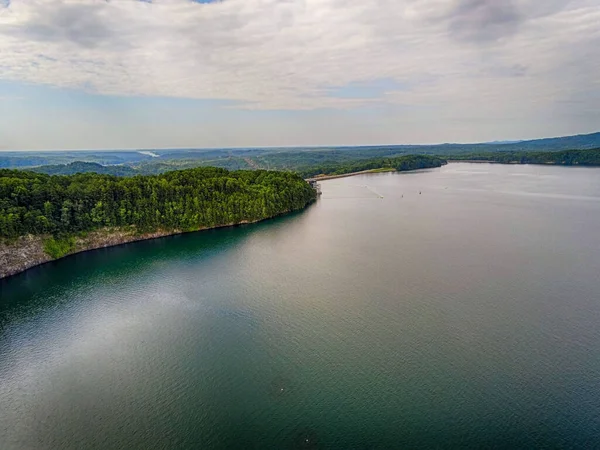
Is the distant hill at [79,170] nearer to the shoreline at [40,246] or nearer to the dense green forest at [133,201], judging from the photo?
the dense green forest at [133,201]

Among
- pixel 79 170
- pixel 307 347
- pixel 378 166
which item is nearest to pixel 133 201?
pixel 307 347

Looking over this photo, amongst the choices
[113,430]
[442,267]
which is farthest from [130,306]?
[442,267]

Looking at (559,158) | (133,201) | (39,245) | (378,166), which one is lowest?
(39,245)

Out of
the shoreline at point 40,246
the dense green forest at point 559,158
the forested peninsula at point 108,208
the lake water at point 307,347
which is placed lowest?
the lake water at point 307,347

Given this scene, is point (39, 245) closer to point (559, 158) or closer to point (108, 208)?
point (108, 208)

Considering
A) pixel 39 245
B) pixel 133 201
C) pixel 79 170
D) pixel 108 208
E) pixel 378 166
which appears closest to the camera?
pixel 39 245

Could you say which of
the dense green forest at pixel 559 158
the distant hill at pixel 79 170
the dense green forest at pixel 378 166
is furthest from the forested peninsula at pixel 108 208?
the dense green forest at pixel 559 158

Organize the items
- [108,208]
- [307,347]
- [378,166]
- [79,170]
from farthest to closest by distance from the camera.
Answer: [378,166] < [79,170] < [108,208] < [307,347]
